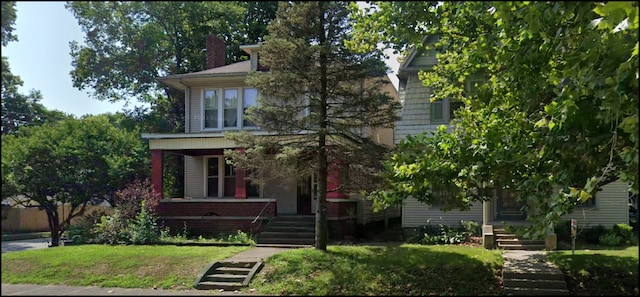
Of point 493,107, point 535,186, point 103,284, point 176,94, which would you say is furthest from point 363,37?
point 176,94

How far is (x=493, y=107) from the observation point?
31.6 feet

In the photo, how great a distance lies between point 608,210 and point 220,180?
14.4m

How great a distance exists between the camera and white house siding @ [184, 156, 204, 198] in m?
21.5

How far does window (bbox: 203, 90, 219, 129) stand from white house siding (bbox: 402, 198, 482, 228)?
8.28 meters

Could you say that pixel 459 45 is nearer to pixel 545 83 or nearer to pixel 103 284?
pixel 545 83

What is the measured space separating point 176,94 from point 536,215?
1498cm

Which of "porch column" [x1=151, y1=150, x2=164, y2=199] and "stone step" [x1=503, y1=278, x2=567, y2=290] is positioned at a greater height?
"porch column" [x1=151, y1=150, x2=164, y2=199]

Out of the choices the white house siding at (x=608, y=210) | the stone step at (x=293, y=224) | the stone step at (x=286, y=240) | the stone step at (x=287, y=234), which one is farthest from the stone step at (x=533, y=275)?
the white house siding at (x=608, y=210)

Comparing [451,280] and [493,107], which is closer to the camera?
[493,107]

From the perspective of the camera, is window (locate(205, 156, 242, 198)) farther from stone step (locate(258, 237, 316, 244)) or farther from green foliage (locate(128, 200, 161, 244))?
stone step (locate(258, 237, 316, 244))

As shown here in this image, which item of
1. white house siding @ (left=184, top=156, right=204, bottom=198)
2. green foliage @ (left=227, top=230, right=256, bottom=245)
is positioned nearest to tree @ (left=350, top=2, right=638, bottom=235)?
green foliage @ (left=227, top=230, right=256, bottom=245)

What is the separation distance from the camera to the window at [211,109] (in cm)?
2108

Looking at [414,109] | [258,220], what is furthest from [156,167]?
[414,109]

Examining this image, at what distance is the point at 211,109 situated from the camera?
69.5 feet
